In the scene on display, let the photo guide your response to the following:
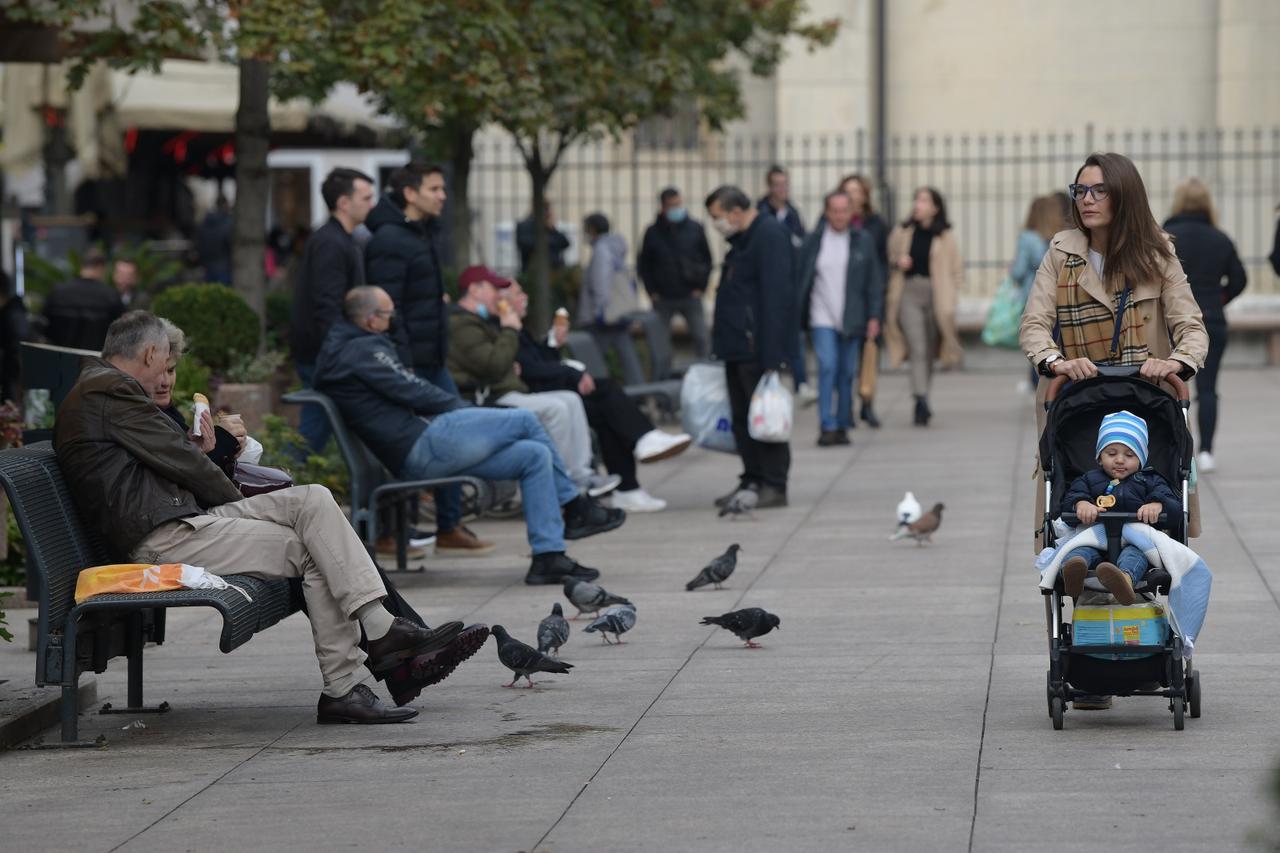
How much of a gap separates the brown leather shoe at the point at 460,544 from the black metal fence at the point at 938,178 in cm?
1396

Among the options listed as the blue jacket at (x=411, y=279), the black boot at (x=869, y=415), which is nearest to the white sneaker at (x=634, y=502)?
the blue jacket at (x=411, y=279)

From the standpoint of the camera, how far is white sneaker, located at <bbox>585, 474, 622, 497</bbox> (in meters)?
11.3

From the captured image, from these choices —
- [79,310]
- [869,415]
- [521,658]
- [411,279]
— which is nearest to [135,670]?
[521,658]

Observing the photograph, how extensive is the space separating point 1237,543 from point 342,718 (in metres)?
5.43

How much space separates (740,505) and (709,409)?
1.00 metres

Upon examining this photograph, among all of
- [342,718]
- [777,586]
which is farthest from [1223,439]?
[342,718]

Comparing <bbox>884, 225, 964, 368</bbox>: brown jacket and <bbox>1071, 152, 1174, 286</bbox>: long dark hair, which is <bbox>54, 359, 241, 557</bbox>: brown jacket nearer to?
<bbox>1071, 152, 1174, 286</bbox>: long dark hair

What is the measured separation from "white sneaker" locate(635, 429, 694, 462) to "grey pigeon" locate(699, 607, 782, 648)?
4.21 m

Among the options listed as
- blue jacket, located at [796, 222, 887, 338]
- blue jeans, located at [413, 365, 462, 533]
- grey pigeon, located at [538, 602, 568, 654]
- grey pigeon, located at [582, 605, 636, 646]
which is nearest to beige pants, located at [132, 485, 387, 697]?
grey pigeon, located at [538, 602, 568, 654]

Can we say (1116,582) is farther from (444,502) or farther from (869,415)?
(869,415)

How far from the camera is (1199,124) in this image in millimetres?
26906

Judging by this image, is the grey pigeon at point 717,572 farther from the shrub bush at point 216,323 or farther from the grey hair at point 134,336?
the shrub bush at point 216,323

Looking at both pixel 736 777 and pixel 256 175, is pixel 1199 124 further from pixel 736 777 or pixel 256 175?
pixel 736 777

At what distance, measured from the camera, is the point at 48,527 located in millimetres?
6660
